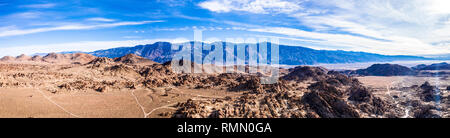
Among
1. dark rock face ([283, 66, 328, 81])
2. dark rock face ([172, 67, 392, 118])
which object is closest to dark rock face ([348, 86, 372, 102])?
dark rock face ([172, 67, 392, 118])

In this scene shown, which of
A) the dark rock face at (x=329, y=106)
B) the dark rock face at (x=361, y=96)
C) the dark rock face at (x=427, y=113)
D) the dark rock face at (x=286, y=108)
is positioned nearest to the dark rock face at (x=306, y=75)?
the dark rock face at (x=361, y=96)

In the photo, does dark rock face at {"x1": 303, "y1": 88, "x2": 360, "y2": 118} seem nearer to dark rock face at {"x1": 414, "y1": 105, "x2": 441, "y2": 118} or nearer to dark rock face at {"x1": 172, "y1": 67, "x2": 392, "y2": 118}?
dark rock face at {"x1": 172, "y1": 67, "x2": 392, "y2": 118}

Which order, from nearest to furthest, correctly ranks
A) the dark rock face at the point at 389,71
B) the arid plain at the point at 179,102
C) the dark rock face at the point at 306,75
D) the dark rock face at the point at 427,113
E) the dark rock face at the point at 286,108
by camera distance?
the dark rock face at the point at 286,108 → the arid plain at the point at 179,102 → the dark rock face at the point at 427,113 → the dark rock face at the point at 306,75 → the dark rock face at the point at 389,71

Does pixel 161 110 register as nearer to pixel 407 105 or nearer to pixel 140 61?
pixel 407 105

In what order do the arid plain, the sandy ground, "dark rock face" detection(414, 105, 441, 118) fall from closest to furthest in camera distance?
the arid plain, the sandy ground, "dark rock face" detection(414, 105, 441, 118)

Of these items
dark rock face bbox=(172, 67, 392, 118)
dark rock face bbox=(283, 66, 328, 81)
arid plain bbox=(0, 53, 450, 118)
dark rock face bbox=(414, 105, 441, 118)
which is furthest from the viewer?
dark rock face bbox=(283, 66, 328, 81)

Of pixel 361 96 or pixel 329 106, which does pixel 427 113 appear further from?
pixel 329 106

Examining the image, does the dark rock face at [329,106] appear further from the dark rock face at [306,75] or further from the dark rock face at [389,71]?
the dark rock face at [389,71]

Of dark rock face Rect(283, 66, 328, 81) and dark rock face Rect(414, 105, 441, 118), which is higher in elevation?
dark rock face Rect(283, 66, 328, 81)

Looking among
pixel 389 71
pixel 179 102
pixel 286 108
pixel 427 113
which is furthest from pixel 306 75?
pixel 389 71

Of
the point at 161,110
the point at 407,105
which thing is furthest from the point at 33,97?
the point at 407,105

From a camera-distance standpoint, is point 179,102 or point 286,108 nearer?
point 286,108

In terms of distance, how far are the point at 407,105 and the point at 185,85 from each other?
122 feet

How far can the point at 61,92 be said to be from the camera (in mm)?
29688
